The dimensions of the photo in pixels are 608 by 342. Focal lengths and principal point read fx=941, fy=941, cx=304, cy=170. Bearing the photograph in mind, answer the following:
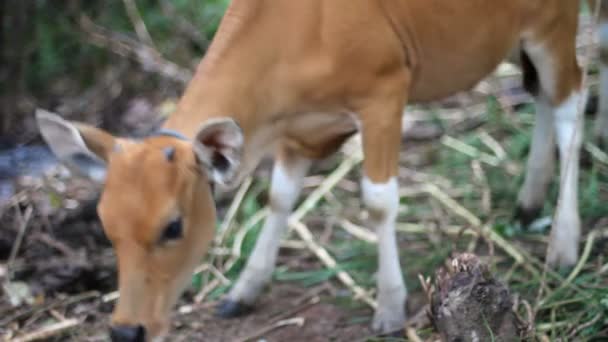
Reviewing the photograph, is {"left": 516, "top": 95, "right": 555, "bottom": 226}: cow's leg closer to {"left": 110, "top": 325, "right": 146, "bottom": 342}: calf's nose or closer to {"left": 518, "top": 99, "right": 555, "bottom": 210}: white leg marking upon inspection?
{"left": 518, "top": 99, "right": 555, "bottom": 210}: white leg marking

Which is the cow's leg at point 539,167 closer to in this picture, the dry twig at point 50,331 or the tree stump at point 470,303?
the tree stump at point 470,303

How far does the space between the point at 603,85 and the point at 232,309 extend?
249 cm

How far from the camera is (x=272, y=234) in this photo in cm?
436

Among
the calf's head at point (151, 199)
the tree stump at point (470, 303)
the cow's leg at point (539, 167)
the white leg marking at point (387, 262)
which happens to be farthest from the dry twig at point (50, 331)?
the cow's leg at point (539, 167)

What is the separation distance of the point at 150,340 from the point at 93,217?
209 cm

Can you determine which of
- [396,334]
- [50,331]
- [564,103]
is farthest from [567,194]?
[50,331]

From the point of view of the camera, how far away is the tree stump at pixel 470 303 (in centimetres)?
296

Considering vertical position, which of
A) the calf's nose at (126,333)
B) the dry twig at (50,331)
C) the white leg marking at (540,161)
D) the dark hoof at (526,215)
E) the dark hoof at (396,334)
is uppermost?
the white leg marking at (540,161)

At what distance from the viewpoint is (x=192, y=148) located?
3.23 metres

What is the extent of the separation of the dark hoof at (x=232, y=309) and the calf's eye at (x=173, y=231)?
3.91ft

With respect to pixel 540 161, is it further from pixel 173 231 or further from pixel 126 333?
pixel 126 333

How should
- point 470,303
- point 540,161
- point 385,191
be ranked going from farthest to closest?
point 540,161 → point 385,191 → point 470,303

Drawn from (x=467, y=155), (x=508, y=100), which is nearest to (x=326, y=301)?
(x=467, y=155)

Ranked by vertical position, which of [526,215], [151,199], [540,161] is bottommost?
[526,215]
